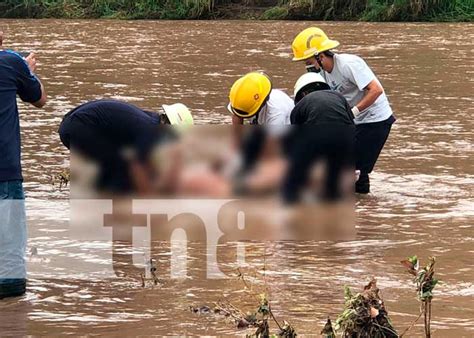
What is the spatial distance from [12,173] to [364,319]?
2.42m

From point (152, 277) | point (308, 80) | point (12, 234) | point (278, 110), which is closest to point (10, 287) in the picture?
point (12, 234)

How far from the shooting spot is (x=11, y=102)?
259 inches

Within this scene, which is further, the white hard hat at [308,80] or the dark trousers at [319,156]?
the white hard hat at [308,80]

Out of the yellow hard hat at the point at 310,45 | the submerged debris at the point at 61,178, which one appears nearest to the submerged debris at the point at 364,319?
the yellow hard hat at the point at 310,45

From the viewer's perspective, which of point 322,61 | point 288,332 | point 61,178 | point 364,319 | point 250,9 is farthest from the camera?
point 250,9

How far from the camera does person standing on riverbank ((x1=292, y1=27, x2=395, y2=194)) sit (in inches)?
378

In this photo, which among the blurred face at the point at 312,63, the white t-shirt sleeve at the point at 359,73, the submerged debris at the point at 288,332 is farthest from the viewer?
the blurred face at the point at 312,63

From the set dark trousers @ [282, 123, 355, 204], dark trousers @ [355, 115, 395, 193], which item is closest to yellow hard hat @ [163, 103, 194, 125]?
dark trousers @ [282, 123, 355, 204]

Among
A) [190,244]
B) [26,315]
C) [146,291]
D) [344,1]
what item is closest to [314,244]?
[190,244]

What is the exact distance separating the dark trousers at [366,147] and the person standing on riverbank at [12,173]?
3.87 m

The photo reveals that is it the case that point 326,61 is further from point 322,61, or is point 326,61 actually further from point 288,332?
point 288,332

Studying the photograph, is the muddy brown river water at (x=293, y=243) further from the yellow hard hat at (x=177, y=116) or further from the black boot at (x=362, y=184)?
the yellow hard hat at (x=177, y=116)

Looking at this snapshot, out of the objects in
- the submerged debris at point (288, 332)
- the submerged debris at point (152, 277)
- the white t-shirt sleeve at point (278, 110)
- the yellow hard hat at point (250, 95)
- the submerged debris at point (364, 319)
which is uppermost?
the yellow hard hat at point (250, 95)

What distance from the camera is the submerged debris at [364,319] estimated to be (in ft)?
17.3
